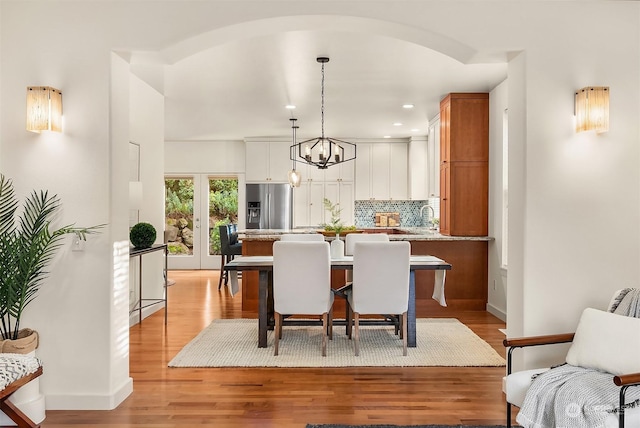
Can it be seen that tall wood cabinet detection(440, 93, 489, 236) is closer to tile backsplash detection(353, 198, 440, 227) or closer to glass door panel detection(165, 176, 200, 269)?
tile backsplash detection(353, 198, 440, 227)

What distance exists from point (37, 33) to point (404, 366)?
344 cm

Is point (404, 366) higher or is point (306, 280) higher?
point (306, 280)

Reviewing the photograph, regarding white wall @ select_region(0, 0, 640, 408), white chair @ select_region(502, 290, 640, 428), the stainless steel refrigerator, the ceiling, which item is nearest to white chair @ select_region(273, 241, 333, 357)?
white wall @ select_region(0, 0, 640, 408)

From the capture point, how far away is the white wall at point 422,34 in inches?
122

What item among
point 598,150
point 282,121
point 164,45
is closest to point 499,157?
point 598,150

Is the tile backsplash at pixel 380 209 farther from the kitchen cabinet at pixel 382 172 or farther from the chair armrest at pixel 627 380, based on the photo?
the chair armrest at pixel 627 380

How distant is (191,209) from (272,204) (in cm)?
203

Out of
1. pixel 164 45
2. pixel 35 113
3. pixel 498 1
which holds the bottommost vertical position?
pixel 35 113

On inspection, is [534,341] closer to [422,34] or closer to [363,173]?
[422,34]

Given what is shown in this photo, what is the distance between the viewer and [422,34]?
316 centimetres

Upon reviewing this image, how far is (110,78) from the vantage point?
3119 mm

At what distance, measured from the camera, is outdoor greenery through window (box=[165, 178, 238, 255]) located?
1047cm

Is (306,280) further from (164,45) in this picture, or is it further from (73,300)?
(164,45)

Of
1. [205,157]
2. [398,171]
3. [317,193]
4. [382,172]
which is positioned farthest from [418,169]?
[205,157]
